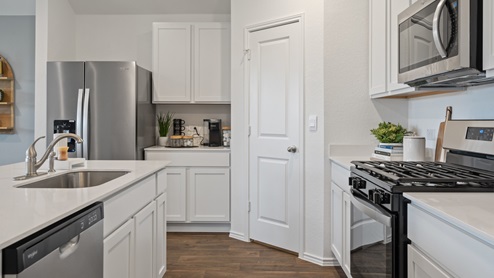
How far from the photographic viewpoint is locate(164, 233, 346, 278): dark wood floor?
9.68 ft

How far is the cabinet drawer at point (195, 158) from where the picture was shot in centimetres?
405

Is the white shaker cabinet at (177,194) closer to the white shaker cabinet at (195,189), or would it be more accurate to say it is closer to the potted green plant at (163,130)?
the white shaker cabinet at (195,189)

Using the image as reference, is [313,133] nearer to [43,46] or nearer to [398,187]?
[398,187]

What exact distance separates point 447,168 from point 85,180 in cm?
206

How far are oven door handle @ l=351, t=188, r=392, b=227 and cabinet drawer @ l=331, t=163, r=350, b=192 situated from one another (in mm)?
311

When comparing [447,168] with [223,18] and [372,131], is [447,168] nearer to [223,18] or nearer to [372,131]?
[372,131]

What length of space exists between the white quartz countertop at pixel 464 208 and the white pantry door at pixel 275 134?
1.89 metres

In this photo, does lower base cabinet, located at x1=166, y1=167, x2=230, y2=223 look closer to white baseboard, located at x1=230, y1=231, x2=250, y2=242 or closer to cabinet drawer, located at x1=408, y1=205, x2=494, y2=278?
white baseboard, located at x1=230, y1=231, x2=250, y2=242

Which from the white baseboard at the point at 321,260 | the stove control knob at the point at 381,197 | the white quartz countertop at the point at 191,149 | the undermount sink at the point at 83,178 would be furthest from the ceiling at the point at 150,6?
the stove control knob at the point at 381,197

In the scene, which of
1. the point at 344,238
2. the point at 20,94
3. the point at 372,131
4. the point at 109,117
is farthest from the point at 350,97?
the point at 20,94

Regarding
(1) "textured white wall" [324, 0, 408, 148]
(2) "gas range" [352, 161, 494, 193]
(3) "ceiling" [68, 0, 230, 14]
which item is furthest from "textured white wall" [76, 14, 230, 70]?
(2) "gas range" [352, 161, 494, 193]

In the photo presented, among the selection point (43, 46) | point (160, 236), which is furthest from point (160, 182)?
point (43, 46)

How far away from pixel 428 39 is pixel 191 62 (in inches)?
113

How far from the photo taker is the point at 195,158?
406 cm
